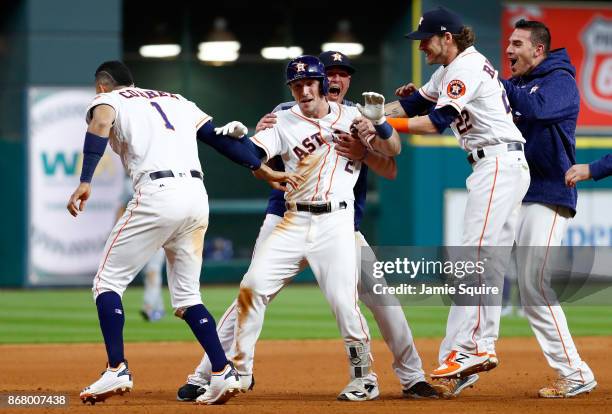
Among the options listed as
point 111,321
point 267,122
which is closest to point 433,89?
point 267,122

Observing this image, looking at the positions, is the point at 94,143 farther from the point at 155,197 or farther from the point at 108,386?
the point at 108,386

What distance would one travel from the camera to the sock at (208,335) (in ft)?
21.8

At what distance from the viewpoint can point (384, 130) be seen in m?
6.66

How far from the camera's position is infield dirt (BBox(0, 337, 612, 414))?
21.4 ft

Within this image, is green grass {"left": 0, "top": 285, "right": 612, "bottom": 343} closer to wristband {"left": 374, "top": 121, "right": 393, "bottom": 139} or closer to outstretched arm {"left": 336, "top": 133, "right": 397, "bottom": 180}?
outstretched arm {"left": 336, "top": 133, "right": 397, "bottom": 180}

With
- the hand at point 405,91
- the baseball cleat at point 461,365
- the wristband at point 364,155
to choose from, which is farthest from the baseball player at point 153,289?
the baseball cleat at point 461,365

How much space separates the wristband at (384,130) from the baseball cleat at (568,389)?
187 cm

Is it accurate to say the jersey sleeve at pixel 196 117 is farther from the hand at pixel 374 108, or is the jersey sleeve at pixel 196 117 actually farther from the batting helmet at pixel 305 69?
the hand at pixel 374 108

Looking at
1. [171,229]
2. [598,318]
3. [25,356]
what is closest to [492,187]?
[171,229]

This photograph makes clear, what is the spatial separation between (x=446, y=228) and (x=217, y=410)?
13.3 metres

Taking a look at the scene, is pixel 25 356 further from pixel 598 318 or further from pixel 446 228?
pixel 446 228

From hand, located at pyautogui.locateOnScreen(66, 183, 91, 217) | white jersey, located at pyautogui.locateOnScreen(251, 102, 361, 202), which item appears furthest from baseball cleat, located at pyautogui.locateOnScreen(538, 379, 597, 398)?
hand, located at pyautogui.locateOnScreen(66, 183, 91, 217)

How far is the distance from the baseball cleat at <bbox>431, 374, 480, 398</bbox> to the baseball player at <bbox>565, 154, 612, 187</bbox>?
1376 millimetres

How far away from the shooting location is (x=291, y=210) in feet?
23.0
